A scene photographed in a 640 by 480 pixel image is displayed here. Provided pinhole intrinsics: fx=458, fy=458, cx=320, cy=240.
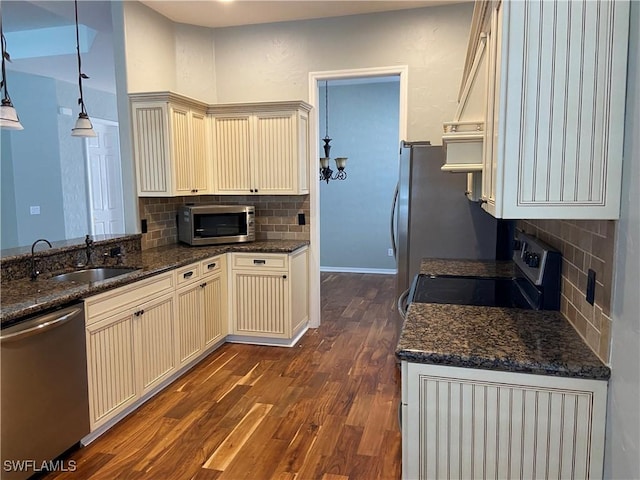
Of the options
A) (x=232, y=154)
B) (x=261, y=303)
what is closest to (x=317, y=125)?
(x=232, y=154)

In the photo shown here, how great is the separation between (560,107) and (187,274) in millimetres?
2645

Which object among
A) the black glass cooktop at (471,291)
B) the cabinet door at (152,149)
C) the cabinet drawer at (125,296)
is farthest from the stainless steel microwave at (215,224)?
the black glass cooktop at (471,291)

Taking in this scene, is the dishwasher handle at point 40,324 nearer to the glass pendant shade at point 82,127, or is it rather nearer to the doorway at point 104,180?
the glass pendant shade at point 82,127

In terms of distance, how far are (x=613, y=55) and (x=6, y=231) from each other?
6.11 metres

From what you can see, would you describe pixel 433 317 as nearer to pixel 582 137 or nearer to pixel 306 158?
pixel 582 137

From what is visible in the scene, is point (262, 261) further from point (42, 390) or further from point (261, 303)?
point (42, 390)

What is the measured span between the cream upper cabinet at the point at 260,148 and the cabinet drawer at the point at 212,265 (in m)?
0.72

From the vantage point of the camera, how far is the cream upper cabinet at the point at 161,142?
350 centimetres

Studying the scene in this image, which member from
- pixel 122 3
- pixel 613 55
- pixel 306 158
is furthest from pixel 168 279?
pixel 613 55

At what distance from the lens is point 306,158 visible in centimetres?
417

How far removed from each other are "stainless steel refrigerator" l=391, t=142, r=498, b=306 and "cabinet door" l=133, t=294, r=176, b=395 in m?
1.75

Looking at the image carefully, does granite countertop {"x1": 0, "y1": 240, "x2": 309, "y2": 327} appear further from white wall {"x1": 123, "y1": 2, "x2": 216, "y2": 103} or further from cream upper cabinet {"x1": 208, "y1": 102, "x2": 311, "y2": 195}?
white wall {"x1": 123, "y1": 2, "x2": 216, "y2": 103}

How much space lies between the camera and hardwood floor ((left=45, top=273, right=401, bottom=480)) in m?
2.25

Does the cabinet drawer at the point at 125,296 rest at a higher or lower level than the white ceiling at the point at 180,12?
lower
